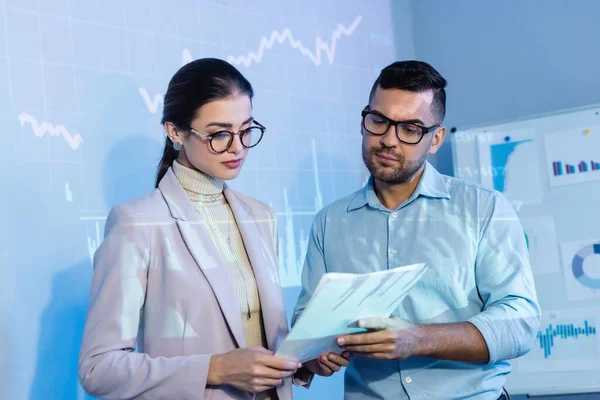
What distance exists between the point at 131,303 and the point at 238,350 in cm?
22

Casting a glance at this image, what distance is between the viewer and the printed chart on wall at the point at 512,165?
268cm

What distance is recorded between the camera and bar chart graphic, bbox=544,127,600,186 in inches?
102

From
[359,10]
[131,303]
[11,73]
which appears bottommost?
[131,303]

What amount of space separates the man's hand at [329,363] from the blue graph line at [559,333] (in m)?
1.30

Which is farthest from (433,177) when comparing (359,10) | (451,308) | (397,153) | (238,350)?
(359,10)

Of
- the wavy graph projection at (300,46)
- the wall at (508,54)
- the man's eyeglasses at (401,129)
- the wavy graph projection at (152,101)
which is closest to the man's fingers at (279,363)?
the man's eyeglasses at (401,129)

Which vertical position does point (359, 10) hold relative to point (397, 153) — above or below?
above

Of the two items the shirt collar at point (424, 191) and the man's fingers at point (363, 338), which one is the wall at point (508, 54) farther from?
the man's fingers at point (363, 338)

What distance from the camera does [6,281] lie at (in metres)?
1.60

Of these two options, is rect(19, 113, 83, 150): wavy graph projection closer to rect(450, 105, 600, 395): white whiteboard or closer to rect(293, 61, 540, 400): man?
rect(293, 61, 540, 400): man

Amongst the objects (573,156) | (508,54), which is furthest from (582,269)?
(508,54)

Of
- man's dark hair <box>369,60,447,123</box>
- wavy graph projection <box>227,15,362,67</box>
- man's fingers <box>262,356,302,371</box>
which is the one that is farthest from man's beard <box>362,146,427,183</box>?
wavy graph projection <box>227,15,362,67</box>

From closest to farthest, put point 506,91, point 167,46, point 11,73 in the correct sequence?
1. point 11,73
2. point 167,46
3. point 506,91

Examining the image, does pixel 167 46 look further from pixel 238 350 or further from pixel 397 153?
pixel 238 350
